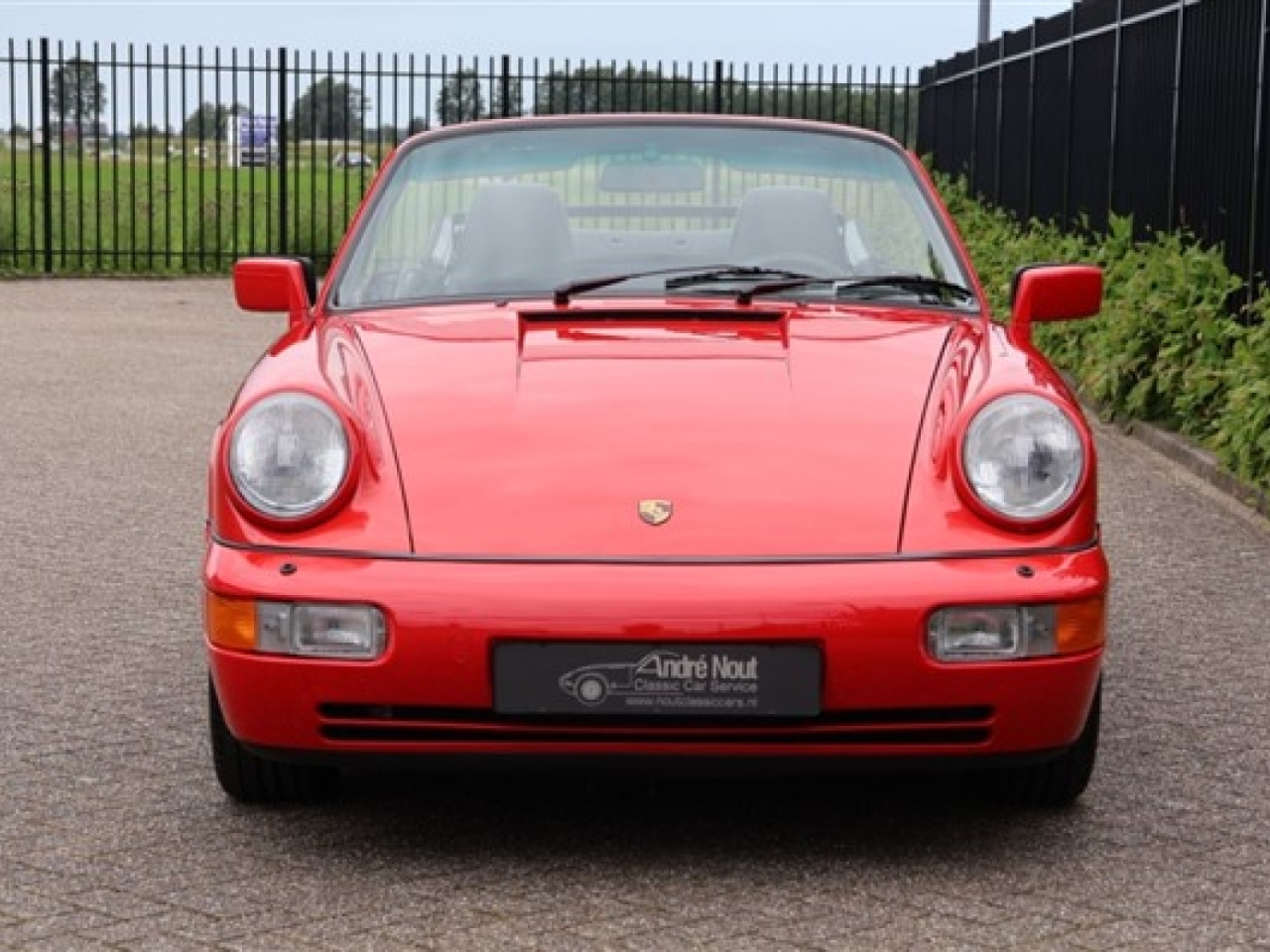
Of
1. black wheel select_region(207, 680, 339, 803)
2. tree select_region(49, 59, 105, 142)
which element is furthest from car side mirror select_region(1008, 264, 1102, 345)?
tree select_region(49, 59, 105, 142)

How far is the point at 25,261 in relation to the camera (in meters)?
24.3

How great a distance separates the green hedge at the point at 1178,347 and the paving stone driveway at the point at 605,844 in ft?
11.0

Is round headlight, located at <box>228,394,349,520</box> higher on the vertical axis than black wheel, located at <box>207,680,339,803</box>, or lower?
higher

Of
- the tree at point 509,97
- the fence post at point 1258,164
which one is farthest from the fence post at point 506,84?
the fence post at point 1258,164

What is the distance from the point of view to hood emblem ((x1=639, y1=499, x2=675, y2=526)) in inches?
160

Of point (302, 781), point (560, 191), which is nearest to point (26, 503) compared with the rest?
point (560, 191)

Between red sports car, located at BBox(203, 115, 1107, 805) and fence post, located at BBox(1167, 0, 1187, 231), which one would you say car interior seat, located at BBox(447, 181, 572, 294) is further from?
fence post, located at BBox(1167, 0, 1187, 231)

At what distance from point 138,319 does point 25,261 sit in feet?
18.7

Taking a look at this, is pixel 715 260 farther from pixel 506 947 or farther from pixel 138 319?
pixel 138 319

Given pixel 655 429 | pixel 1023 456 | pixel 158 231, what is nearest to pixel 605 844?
pixel 655 429

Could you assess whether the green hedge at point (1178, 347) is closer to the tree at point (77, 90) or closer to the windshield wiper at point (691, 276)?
the windshield wiper at point (691, 276)

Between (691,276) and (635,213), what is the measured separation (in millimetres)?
461

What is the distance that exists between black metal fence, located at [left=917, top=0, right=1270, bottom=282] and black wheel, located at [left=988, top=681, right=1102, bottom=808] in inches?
275

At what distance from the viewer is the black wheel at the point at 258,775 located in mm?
4449
